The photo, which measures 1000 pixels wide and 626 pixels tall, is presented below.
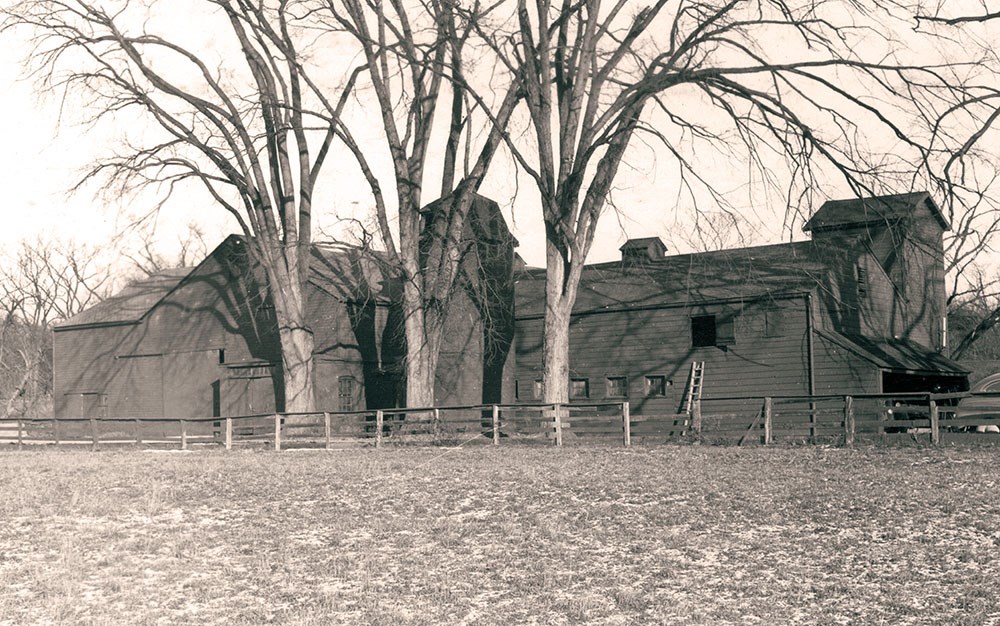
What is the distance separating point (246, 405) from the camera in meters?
41.3

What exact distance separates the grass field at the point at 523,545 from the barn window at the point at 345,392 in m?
19.1

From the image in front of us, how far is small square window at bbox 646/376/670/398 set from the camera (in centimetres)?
3644

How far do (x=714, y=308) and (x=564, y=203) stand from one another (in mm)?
10539

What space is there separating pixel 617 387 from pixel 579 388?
60.4 inches

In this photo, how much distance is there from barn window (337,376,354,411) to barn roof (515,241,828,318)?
6.54m

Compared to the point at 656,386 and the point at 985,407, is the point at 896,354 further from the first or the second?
the point at 656,386

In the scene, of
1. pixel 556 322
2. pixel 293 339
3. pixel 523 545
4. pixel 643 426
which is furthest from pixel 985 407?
pixel 523 545

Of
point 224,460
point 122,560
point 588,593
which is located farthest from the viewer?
point 224,460

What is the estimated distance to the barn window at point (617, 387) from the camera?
1465 inches

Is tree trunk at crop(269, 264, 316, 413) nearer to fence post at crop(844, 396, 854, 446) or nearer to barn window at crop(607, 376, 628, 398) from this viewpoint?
barn window at crop(607, 376, 628, 398)

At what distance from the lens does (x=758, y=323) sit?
34.6 metres

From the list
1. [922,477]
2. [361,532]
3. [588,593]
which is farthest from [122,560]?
[922,477]

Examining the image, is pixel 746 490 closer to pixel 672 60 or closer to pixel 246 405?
pixel 672 60

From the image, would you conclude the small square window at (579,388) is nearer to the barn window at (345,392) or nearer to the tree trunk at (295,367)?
the barn window at (345,392)
